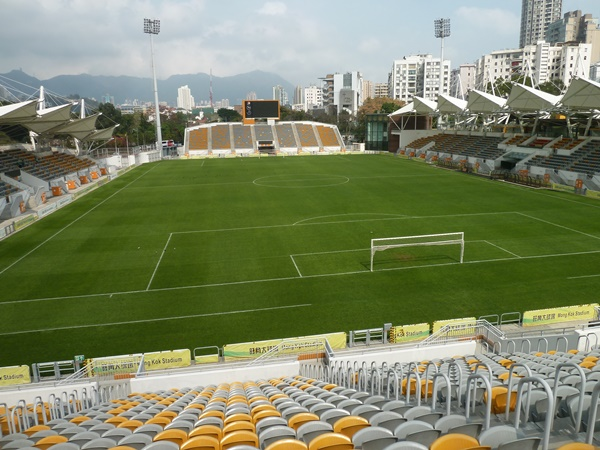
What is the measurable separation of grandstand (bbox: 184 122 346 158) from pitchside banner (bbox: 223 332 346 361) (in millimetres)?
70375

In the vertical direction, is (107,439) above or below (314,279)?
above

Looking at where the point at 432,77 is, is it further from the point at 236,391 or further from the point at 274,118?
the point at 236,391

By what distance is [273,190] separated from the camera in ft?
145

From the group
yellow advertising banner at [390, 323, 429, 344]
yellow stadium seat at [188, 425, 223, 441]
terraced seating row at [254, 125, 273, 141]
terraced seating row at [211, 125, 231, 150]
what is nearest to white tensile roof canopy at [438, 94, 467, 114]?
terraced seating row at [254, 125, 273, 141]

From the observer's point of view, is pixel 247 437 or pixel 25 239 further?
pixel 25 239

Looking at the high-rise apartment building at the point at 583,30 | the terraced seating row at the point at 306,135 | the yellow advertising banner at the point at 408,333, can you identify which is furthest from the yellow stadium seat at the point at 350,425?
the high-rise apartment building at the point at 583,30

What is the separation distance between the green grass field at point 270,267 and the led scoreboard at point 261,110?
51.1 m

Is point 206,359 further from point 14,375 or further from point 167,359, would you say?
point 14,375

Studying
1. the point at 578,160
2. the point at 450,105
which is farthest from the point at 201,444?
the point at 450,105

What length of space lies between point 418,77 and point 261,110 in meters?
127

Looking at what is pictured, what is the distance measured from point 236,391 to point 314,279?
1083cm

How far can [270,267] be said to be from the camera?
73.6ft

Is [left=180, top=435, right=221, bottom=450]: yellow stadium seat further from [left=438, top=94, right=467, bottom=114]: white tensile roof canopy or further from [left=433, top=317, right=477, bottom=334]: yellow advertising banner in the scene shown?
[left=438, top=94, right=467, bottom=114]: white tensile roof canopy

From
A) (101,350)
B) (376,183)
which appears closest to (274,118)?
(376,183)
